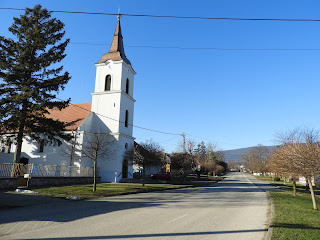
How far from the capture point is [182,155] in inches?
1337

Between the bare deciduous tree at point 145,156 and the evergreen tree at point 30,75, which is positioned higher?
the evergreen tree at point 30,75

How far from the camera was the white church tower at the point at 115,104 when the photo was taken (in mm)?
30219

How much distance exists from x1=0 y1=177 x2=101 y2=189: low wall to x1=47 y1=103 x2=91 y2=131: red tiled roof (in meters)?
7.56

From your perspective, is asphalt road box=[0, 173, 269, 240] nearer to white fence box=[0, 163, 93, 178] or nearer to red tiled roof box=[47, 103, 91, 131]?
white fence box=[0, 163, 93, 178]

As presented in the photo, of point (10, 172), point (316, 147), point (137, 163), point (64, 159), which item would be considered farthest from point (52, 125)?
point (316, 147)

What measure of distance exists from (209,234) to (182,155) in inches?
1073

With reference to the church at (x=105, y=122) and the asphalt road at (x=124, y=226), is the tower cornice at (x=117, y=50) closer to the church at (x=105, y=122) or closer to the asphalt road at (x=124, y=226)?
the church at (x=105, y=122)

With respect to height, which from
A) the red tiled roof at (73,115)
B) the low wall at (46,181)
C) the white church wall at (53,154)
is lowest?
the low wall at (46,181)

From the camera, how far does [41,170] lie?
23.4 meters

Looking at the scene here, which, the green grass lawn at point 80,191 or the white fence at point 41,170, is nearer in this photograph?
the green grass lawn at point 80,191

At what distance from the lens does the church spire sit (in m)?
33.9

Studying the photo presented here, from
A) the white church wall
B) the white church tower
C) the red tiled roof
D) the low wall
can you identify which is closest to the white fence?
the low wall

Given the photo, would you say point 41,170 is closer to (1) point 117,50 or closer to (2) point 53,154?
(2) point 53,154

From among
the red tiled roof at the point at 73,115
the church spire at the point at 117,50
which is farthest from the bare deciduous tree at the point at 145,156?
the church spire at the point at 117,50
